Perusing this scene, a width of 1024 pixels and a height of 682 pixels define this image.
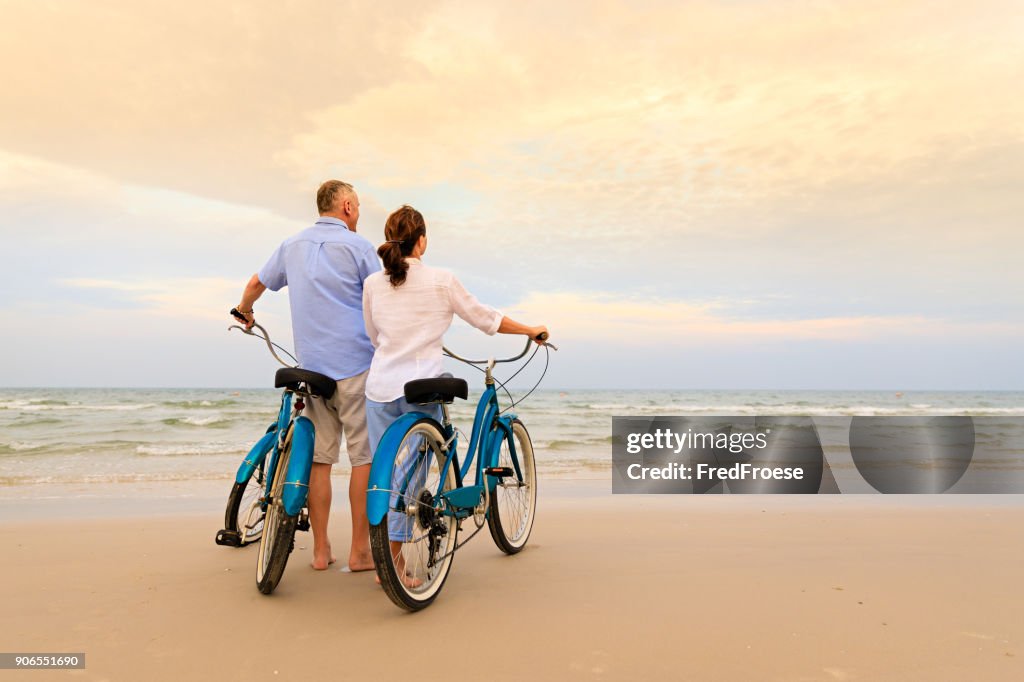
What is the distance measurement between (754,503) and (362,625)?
4.13 metres

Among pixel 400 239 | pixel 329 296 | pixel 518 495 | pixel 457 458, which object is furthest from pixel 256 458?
pixel 518 495

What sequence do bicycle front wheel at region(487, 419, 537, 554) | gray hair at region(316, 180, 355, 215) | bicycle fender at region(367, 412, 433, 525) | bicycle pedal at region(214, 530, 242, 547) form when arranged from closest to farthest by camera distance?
bicycle fender at region(367, 412, 433, 525) < bicycle pedal at region(214, 530, 242, 547) < gray hair at region(316, 180, 355, 215) < bicycle front wheel at region(487, 419, 537, 554)

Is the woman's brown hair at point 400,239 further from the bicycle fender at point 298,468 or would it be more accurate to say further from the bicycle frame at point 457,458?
the bicycle fender at point 298,468

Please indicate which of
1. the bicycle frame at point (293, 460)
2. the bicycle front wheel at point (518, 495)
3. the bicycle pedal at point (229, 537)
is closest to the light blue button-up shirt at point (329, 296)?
the bicycle frame at point (293, 460)

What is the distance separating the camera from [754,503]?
588cm

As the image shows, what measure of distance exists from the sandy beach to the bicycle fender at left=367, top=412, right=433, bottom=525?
1.53 feet

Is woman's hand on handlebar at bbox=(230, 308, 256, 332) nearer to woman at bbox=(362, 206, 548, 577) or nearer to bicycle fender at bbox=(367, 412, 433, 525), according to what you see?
woman at bbox=(362, 206, 548, 577)

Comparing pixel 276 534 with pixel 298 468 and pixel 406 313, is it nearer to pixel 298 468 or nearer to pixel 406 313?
pixel 298 468

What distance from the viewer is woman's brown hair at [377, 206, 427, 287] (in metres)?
2.90

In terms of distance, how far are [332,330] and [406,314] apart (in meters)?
0.50

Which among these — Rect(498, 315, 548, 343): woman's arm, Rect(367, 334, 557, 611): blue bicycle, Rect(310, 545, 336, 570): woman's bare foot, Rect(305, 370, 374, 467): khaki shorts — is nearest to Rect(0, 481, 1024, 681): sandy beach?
Rect(310, 545, 336, 570): woman's bare foot

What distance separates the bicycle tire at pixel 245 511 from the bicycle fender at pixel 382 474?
86 cm

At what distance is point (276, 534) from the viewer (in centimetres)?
285

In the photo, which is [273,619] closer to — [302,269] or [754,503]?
[302,269]
